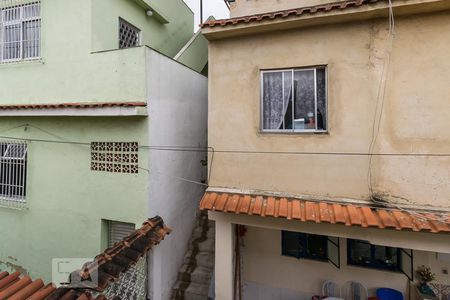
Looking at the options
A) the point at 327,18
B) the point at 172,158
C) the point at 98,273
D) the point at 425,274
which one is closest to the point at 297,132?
the point at 327,18

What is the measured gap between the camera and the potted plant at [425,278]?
685 cm

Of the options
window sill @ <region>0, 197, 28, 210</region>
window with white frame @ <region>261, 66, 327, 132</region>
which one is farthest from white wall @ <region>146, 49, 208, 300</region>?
window sill @ <region>0, 197, 28, 210</region>

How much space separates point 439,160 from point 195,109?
7145mm

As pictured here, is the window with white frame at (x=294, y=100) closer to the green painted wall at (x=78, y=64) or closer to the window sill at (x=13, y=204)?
the green painted wall at (x=78, y=64)

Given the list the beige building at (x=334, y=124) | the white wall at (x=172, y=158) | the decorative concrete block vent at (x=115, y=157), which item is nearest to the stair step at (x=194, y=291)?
the white wall at (x=172, y=158)

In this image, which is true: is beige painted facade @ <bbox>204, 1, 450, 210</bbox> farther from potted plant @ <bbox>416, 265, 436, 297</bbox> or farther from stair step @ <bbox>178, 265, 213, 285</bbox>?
stair step @ <bbox>178, 265, 213, 285</bbox>

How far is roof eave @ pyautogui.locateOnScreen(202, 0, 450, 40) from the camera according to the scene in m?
4.77

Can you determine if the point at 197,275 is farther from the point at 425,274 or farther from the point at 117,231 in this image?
the point at 425,274

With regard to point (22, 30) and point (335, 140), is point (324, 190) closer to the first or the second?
point (335, 140)

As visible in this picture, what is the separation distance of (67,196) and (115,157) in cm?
191

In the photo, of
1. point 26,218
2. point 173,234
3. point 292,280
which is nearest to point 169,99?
point 173,234

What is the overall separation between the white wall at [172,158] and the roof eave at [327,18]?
6.97 feet

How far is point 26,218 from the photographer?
7891 mm

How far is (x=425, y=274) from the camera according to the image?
6914 mm
